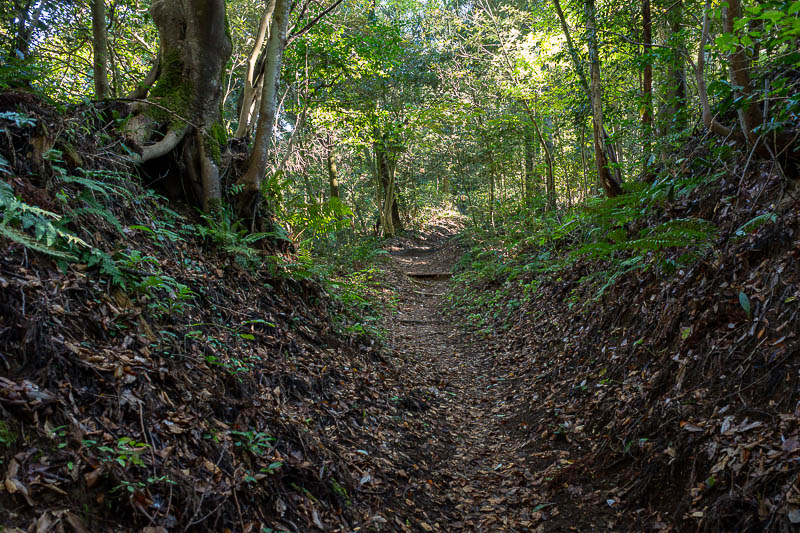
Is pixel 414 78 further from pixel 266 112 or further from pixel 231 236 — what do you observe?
pixel 231 236

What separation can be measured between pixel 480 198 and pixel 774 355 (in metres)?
24.4

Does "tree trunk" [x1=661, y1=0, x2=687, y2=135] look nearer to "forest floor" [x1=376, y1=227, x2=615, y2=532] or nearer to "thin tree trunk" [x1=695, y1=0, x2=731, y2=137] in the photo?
"thin tree trunk" [x1=695, y1=0, x2=731, y2=137]

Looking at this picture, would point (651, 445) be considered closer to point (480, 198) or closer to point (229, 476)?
point (229, 476)

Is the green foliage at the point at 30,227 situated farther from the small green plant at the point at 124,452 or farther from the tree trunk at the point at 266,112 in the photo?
the tree trunk at the point at 266,112

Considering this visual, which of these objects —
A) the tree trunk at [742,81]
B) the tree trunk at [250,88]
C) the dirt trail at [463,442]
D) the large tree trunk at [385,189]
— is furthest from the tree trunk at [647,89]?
the large tree trunk at [385,189]

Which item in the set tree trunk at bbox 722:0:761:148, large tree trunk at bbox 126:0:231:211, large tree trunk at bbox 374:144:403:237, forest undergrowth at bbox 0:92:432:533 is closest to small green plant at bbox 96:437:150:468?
forest undergrowth at bbox 0:92:432:533

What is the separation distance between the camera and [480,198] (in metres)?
27.1

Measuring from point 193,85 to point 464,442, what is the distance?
627cm

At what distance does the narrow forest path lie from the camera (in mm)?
3930

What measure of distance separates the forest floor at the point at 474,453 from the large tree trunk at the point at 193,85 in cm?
441

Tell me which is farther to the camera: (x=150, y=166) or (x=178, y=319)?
(x=150, y=166)

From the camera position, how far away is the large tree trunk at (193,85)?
6.26m

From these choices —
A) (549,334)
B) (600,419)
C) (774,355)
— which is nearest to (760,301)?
(774,355)

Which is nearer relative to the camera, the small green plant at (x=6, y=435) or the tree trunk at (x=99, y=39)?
the small green plant at (x=6, y=435)
